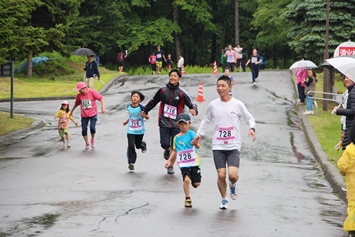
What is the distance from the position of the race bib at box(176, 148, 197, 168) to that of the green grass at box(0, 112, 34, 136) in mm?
11135

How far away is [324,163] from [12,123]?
11116 millimetres

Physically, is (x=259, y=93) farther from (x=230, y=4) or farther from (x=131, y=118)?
(x=230, y=4)

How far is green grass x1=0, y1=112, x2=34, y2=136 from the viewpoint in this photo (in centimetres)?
2326

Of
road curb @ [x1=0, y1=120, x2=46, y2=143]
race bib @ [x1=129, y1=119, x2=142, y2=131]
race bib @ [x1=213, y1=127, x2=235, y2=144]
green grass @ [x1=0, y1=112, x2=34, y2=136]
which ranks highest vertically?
race bib @ [x1=213, y1=127, x2=235, y2=144]

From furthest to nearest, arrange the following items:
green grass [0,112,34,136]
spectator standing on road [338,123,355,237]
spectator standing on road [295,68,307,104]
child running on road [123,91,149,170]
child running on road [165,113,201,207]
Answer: spectator standing on road [295,68,307,104] < green grass [0,112,34,136] < child running on road [123,91,149,170] < child running on road [165,113,201,207] < spectator standing on road [338,123,355,237]

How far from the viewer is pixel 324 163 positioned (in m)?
16.9

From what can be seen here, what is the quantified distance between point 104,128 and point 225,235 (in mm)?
14212

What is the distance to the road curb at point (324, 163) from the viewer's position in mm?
13977

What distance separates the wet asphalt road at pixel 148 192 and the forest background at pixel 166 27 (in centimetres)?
444

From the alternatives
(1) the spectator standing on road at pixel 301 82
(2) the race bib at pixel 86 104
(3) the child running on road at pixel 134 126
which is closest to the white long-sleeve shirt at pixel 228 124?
(3) the child running on road at pixel 134 126

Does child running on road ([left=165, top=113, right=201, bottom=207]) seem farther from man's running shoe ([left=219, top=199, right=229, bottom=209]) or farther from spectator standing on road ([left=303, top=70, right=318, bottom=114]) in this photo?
spectator standing on road ([left=303, top=70, right=318, bottom=114])

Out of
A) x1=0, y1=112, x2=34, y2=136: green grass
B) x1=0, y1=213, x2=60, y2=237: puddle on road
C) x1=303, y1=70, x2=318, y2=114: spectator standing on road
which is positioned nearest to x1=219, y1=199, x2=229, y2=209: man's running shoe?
x1=0, y1=213, x2=60, y2=237: puddle on road

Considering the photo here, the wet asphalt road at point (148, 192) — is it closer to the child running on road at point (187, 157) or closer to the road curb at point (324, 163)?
the road curb at point (324, 163)

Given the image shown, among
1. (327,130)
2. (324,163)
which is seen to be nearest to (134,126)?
(324,163)
